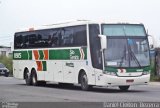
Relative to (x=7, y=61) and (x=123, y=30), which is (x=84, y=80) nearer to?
(x=123, y=30)

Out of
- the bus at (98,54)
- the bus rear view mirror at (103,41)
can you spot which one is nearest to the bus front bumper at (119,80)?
the bus at (98,54)

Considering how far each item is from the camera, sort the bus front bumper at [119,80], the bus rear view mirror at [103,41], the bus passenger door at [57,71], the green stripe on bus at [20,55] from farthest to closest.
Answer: the green stripe on bus at [20,55]
the bus passenger door at [57,71]
the bus front bumper at [119,80]
the bus rear view mirror at [103,41]

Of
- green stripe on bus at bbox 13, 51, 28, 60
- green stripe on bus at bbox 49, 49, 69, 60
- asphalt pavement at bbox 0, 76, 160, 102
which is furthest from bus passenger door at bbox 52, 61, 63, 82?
green stripe on bus at bbox 13, 51, 28, 60

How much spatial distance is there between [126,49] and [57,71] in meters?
5.43

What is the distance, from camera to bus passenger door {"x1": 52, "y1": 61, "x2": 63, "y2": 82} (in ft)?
94.9

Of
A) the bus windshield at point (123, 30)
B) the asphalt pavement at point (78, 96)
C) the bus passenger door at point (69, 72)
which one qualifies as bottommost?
the asphalt pavement at point (78, 96)

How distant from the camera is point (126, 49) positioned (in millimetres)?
25203

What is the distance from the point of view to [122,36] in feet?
83.3

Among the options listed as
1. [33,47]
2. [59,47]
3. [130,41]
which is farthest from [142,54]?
[33,47]

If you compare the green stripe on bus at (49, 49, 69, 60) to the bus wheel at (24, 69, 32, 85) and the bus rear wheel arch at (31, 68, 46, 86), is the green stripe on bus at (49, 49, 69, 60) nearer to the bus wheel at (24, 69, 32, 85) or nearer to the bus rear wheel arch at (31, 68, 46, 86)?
the bus rear wheel arch at (31, 68, 46, 86)

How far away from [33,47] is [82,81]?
599 centimetres

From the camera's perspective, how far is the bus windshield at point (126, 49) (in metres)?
25.0

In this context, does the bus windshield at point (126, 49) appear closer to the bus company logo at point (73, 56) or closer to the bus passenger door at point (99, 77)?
the bus passenger door at point (99, 77)

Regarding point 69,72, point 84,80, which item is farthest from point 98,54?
point 69,72
